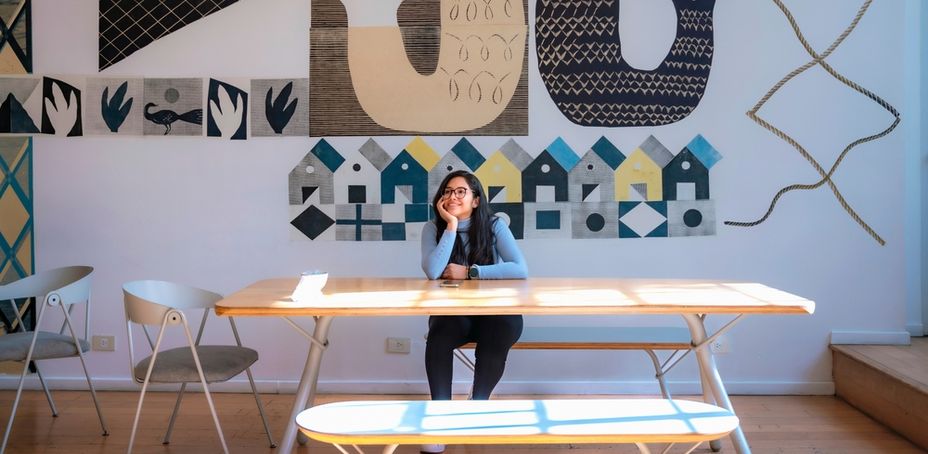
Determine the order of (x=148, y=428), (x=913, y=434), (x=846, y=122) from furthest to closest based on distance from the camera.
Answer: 1. (x=846, y=122)
2. (x=148, y=428)
3. (x=913, y=434)

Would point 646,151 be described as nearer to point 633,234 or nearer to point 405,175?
point 633,234

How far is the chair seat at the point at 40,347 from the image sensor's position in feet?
9.92

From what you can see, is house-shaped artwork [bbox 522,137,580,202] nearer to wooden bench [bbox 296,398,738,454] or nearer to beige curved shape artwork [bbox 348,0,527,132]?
beige curved shape artwork [bbox 348,0,527,132]

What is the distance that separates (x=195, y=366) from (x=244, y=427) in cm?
65

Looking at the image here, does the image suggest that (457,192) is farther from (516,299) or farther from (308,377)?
(308,377)

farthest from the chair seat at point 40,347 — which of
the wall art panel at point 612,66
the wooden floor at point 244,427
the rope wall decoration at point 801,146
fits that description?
the rope wall decoration at point 801,146

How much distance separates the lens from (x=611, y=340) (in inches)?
122

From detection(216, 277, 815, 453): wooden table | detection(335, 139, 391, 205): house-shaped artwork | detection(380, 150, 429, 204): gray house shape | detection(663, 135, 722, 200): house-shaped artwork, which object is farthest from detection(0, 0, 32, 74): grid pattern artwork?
detection(663, 135, 722, 200): house-shaped artwork

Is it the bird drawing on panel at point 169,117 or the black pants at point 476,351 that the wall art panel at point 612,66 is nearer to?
the black pants at point 476,351

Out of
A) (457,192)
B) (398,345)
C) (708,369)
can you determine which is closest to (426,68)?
(457,192)

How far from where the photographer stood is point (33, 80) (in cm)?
383

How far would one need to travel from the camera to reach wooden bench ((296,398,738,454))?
1.76m

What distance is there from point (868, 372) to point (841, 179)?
3.32 ft

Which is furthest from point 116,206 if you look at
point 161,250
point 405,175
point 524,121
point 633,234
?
point 633,234
